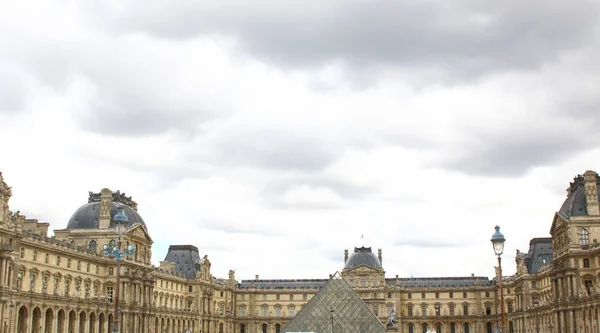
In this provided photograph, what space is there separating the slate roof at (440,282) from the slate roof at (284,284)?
11.4 metres

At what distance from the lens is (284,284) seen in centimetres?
11512

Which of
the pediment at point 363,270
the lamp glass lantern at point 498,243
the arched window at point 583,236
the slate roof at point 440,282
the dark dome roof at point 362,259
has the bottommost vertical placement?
the lamp glass lantern at point 498,243

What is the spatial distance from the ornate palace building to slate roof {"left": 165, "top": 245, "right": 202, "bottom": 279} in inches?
6.9

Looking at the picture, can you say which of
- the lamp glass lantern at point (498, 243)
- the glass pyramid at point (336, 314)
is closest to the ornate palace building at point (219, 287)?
the glass pyramid at point (336, 314)

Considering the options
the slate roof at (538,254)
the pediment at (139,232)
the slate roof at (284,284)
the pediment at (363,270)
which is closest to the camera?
the pediment at (139,232)

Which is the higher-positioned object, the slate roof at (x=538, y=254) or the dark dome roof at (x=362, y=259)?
the dark dome roof at (x=362, y=259)

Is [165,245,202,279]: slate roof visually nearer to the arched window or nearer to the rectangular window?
the arched window

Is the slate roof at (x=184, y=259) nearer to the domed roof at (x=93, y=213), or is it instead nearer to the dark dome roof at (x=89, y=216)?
the domed roof at (x=93, y=213)

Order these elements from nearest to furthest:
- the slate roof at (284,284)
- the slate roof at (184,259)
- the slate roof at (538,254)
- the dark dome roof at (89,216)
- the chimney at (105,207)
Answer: the chimney at (105,207), the dark dome roof at (89,216), the slate roof at (538,254), the slate roof at (184,259), the slate roof at (284,284)

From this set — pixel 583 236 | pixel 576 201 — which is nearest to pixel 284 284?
pixel 576 201

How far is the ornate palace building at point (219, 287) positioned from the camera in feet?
192

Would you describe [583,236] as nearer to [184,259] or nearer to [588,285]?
[588,285]

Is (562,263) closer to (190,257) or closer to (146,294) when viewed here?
(146,294)

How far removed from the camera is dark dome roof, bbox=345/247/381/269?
110 meters
